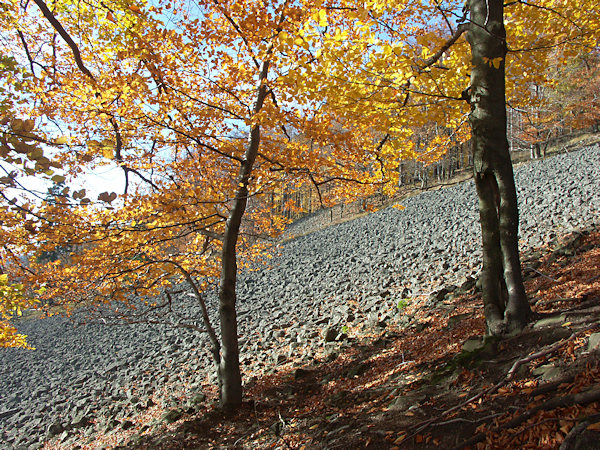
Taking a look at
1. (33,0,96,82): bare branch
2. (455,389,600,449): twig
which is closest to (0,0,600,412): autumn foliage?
(33,0,96,82): bare branch

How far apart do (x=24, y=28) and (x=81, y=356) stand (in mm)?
13323

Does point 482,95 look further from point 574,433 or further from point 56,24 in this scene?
point 56,24

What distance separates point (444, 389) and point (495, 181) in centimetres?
219

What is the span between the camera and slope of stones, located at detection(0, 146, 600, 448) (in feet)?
30.2

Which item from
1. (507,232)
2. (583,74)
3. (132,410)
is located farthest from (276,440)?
(583,74)

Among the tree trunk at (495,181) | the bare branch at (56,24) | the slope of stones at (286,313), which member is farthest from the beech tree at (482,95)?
the slope of stones at (286,313)

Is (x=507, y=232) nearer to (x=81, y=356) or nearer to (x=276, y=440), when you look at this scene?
(x=276, y=440)

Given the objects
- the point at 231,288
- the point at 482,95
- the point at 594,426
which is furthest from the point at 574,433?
the point at 231,288

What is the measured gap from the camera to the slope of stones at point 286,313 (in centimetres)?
920

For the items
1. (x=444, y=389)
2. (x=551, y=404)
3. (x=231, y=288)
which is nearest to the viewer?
(x=551, y=404)

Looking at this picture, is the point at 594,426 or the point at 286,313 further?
the point at 286,313

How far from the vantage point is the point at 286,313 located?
12.3 m

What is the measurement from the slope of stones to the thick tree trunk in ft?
7.85

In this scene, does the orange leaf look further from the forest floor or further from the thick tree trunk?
the thick tree trunk
